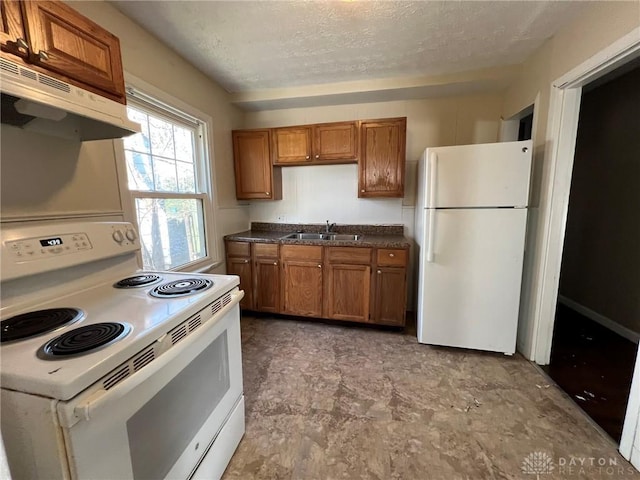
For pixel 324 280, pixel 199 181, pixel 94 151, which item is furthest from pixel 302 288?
pixel 94 151

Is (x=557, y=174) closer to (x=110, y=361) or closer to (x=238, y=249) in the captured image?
(x=110, y=361)

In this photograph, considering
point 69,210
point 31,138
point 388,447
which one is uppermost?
point 31,138

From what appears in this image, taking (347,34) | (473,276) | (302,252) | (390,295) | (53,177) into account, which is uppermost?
(347,34)

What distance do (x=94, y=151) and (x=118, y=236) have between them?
545mm

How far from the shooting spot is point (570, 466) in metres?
1.29

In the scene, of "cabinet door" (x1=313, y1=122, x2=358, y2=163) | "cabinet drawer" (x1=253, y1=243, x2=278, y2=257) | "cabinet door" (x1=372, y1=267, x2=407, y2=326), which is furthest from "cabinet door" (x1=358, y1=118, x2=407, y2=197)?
"cabinet drawer" (x1=253, y1=243, x2=278, y2=257)

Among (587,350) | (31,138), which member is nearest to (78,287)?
(31,138)

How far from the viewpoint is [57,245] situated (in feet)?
3.67

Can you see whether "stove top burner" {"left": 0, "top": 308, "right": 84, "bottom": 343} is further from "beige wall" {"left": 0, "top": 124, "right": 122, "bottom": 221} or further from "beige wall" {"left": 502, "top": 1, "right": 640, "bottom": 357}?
"beige wall" {"left": 502, "top": 1, "right": 640, "bottom": 357}

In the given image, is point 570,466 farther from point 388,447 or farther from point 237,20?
point 237,20

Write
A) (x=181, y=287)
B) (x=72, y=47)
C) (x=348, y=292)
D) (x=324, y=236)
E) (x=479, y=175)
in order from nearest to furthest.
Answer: (x=72, y=47)
(x=181, y=287)
(x=479, y=175)
(x=348, y=292)
(x=324, y=236)

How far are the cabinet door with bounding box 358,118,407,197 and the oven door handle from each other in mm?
2145

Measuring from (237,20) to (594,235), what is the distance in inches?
151

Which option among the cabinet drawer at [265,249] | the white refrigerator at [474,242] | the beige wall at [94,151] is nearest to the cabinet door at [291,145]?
the beige wall at [94,151]
